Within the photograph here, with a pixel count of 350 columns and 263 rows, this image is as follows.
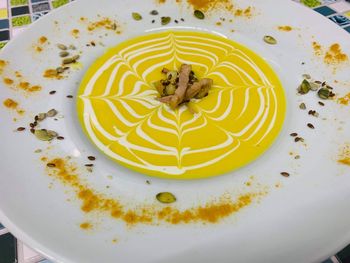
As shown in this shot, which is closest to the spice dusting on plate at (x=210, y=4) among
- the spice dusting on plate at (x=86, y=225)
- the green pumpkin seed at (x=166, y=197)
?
the green pumpkin seed at (x=166, y=197)

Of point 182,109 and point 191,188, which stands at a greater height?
point 182,109

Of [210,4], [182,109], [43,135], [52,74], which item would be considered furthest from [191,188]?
[210,4]

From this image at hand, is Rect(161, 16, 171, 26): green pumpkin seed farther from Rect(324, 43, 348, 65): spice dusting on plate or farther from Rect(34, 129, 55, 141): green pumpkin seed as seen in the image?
Rect(34, 129, 55, 141): green pumpkin seed

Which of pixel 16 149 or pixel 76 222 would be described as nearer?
pixel 76 222

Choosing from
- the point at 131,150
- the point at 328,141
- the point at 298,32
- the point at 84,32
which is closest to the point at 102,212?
the point at 131,150

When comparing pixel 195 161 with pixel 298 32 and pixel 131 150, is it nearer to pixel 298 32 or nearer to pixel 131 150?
pixel 131 150

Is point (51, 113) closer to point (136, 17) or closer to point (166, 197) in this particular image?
point (166, 197)

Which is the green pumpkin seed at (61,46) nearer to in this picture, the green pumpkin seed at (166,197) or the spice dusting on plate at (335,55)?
the green pumpkin seed at (166,197)
